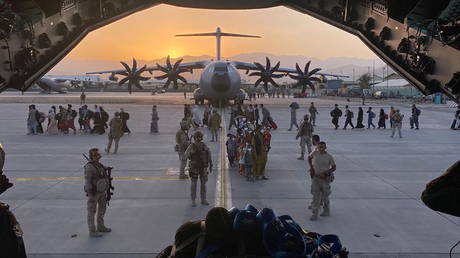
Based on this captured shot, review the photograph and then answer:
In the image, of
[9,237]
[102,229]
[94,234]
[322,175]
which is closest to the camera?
[9,237]

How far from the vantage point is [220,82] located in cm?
3186

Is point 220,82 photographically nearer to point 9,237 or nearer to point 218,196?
point 218,196

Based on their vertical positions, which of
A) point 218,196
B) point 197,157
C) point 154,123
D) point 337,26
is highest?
point 337,26

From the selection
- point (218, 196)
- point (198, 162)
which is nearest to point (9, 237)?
point (198, 162)

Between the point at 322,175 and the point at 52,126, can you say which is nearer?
the point at 322,175

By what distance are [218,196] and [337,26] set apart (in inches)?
185

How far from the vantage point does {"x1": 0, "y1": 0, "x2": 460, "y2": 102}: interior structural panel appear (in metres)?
5.65

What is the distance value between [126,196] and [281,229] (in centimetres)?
688

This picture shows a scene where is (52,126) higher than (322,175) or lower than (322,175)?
lower

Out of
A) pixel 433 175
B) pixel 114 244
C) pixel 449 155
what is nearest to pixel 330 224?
pixel 114 244

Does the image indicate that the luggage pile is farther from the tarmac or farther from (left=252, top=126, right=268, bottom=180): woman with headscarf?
(left=252, top=126, right=268, bottom=180): woman with headscarf

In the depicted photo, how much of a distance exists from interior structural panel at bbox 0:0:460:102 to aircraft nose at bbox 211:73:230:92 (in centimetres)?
2279

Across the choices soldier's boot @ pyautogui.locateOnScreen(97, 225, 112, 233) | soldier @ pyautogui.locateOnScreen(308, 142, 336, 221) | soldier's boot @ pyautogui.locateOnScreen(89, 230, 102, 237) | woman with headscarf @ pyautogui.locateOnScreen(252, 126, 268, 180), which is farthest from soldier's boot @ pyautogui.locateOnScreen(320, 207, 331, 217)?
soldier's boot @ pyautogui.locateOnScreen(89, 230, 102, 237)

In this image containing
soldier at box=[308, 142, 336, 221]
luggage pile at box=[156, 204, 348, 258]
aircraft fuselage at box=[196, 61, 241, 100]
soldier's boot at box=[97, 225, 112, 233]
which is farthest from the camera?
aircraft fuselage at box=[196, 61, 241, 100]
